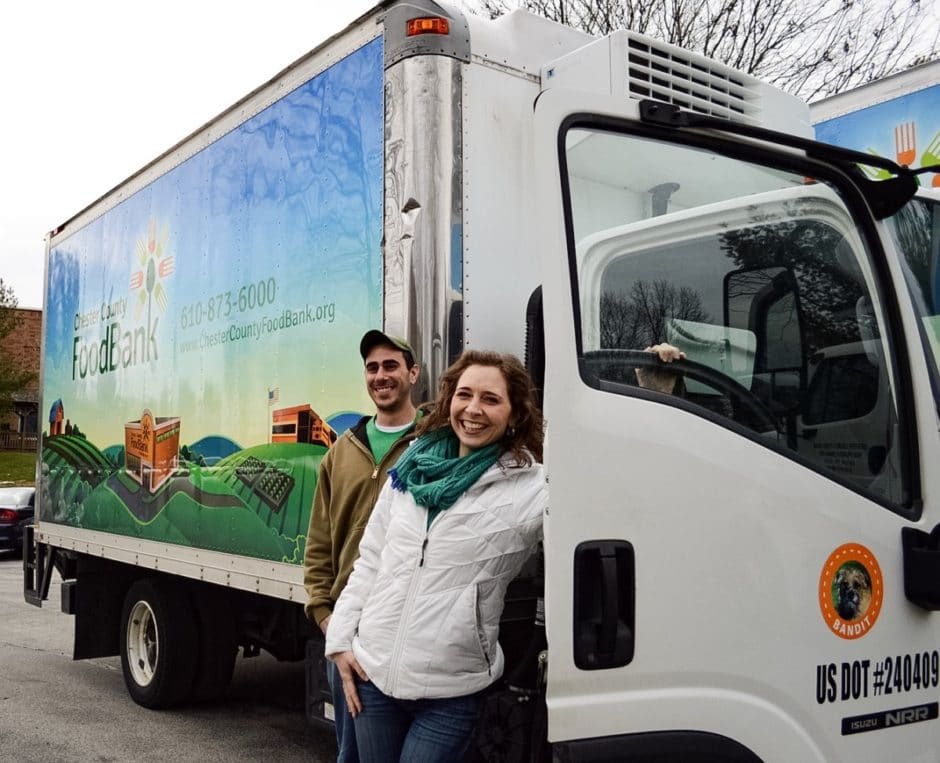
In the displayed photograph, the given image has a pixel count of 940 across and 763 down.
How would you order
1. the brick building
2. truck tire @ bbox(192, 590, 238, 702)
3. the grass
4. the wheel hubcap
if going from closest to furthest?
1. truck tire @ bbox(192, 590, 238, 702)
2. the wheel hubcap
3. the grass
4. the brick building

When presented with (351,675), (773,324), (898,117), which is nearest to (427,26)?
(773,324)

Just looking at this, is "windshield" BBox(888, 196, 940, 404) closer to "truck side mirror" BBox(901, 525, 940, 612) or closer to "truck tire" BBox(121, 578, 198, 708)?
"truck side mirror" BBox(901, 525, 940, 612)

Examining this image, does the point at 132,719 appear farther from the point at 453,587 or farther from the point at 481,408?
the point at 481,408

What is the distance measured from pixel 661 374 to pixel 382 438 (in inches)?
47.3

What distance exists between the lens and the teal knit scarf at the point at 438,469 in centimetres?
252

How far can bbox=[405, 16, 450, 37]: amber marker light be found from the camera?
339 cm

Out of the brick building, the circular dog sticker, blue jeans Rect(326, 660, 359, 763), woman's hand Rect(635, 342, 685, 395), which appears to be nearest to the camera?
woman's hand Rect(635, 342, 685, 395)

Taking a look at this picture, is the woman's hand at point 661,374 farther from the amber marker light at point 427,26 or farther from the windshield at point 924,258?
the amber marker light at point 427,26

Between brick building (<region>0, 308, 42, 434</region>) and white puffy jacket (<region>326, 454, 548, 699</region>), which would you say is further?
brick building (<region>0, 308, 42, 434</region>)

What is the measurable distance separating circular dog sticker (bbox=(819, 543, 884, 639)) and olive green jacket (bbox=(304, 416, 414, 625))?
132cm

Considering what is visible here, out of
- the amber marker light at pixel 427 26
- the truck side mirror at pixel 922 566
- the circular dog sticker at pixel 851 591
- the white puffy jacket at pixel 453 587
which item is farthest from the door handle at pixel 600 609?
the amber marker light at pixel 427 26

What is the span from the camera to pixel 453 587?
2.46m

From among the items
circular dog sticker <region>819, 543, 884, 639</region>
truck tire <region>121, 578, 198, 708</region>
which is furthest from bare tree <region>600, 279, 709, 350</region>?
truck tire <region>121, 578, 198, 708</region>

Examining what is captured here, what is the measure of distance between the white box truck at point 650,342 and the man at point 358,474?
0.16m
